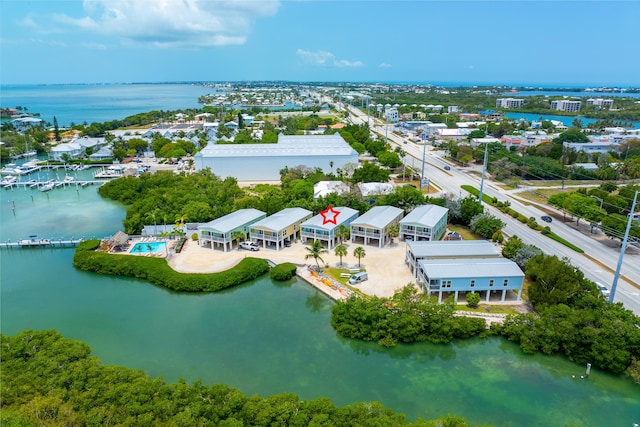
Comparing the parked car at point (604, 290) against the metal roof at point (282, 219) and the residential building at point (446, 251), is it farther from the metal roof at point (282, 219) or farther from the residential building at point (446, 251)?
the metal roof at point (282, 219)

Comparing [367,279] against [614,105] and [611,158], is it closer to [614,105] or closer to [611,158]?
[611,158]

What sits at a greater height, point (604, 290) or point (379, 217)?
point (379, 217)

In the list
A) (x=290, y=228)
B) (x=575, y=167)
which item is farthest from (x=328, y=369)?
(x=575, y=167)

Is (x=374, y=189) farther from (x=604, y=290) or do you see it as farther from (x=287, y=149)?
(x=604, y=290)

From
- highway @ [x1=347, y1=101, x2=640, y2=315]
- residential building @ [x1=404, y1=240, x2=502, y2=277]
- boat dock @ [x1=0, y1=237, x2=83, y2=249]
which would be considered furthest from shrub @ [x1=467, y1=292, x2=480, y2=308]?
boat dock @ [x1=0, y1=237, x2=83, y2=249]

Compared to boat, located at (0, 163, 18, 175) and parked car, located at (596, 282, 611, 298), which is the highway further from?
boat, located at (0, 163, 18, 175)

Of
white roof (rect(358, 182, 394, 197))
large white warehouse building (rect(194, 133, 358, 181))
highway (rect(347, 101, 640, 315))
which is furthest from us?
large white warehouse building (rect(194, 133, 358, 181))

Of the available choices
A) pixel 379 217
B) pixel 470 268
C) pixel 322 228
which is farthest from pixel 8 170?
pixel 470 268
